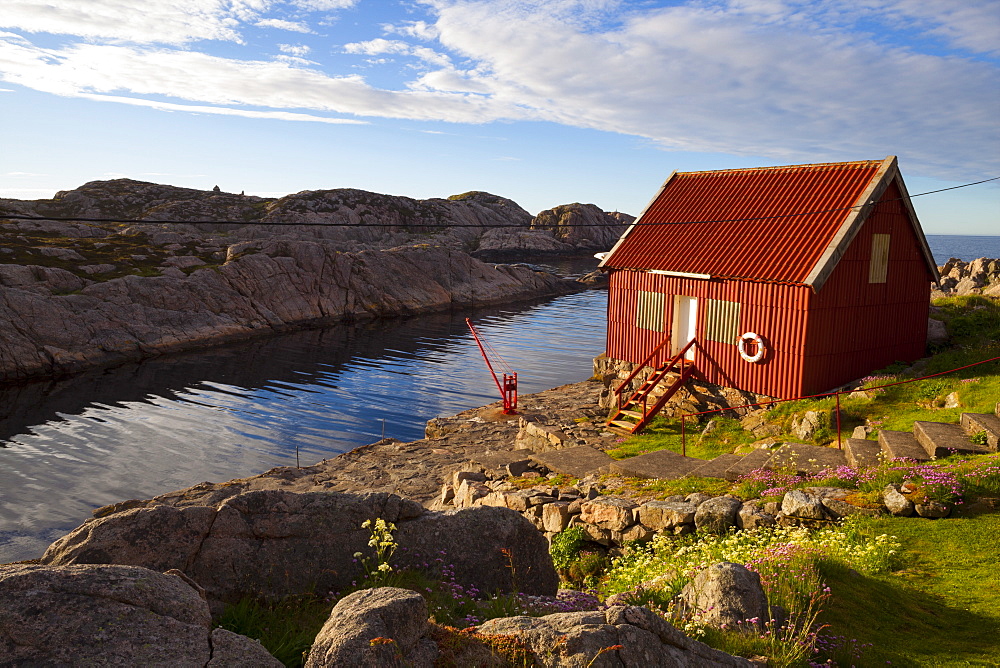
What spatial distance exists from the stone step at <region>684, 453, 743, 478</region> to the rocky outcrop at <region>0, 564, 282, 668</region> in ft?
39.2

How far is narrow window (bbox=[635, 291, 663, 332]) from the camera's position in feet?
81.6

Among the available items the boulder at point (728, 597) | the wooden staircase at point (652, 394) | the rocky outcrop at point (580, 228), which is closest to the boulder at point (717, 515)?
the boulder at point (728, 597)

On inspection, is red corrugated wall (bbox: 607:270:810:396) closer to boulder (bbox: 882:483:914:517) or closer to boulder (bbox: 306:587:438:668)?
boulder (bbox: 882:483:914:517)

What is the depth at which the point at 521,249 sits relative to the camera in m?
Result: 127

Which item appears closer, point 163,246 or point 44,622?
point 44,622

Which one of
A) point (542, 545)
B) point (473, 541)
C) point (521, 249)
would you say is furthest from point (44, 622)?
point (521, 249)

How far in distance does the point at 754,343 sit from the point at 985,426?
799 centimetres

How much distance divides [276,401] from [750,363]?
23379 millimetres

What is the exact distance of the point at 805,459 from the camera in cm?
1482

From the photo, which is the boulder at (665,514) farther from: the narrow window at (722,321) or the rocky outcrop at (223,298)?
the rocky outcrop at (223,298)

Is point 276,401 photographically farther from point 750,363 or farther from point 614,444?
point 750,363

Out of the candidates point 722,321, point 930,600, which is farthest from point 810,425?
point 930,600

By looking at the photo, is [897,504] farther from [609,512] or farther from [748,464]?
[609,512]

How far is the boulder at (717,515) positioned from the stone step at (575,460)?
5.85 metres
